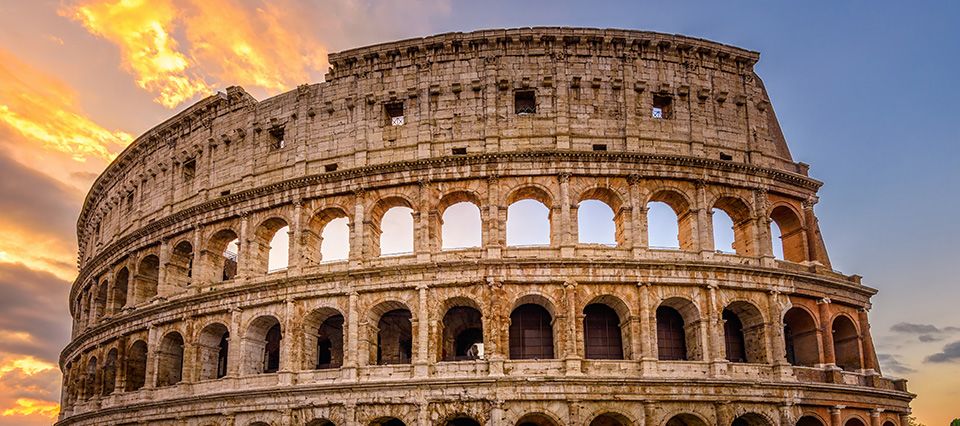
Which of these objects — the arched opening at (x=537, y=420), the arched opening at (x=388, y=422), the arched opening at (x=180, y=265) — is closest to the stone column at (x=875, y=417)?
the arched opening at (x=537, y=420)

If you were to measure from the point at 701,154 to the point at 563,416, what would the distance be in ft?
34.1

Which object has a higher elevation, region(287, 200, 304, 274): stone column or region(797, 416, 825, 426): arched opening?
region(287, 200, 304, 274): stone column

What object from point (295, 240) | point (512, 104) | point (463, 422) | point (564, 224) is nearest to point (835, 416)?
point (564, 224)

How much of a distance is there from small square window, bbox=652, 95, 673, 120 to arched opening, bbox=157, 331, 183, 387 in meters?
19.6

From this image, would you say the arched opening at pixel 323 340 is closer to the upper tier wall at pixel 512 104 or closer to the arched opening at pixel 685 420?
the upper tier wall at pixel 512 104

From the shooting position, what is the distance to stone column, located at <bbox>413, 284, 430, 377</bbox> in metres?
25.8

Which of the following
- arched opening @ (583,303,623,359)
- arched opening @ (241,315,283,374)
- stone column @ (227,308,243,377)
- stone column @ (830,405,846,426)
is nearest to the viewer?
stone column @ (830,405,846,426)

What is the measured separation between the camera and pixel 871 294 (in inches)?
1174

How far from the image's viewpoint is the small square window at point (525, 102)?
2911 centimetres

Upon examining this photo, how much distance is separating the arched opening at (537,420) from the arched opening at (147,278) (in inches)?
663

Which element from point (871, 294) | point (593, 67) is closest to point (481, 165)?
point (593, 67)

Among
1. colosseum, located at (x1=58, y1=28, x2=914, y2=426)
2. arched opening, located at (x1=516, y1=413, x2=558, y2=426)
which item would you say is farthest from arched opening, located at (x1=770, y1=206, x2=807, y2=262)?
arched opening, located at (x1=516, y1=413, x2=558, y2=426)

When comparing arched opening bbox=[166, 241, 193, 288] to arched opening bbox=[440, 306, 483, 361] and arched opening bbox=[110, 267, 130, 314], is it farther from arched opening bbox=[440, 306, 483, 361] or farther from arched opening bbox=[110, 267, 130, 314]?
arched opening bbox=[440, 306, 483, 361]

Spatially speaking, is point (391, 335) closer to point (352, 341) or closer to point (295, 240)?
point (352, 341)
